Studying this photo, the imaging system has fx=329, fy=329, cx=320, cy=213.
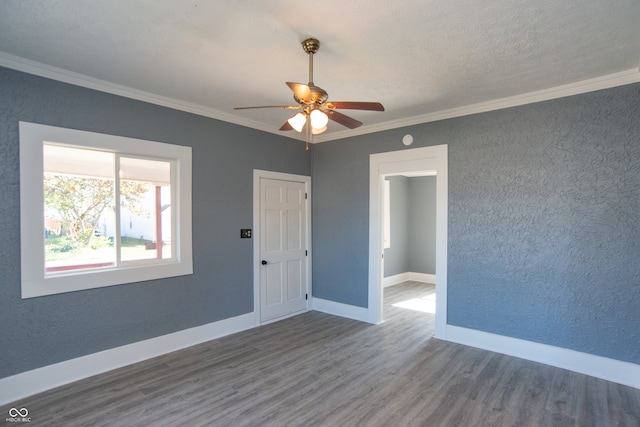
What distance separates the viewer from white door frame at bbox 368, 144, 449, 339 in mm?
4055

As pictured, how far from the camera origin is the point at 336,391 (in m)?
2.90

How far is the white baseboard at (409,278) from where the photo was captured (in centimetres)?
723

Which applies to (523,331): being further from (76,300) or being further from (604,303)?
(76,300)

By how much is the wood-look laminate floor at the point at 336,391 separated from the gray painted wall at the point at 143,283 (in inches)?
15.6

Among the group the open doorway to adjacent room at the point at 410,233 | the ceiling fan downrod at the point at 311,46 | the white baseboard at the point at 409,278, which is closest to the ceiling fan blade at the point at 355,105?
the ceiling fan downrod at the point at 311,46

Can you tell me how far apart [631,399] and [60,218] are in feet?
17.1

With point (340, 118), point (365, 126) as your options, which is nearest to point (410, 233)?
point (365, 126)

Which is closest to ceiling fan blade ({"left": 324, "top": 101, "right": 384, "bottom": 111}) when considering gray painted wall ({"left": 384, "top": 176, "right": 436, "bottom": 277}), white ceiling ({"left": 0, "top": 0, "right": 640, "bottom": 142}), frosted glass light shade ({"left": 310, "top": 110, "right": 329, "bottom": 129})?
frosted glass light shade ({"left": 310, "top": 110, "right": 329, "bottom": 129})

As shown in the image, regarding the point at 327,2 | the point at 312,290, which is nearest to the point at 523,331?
the point at 312,290

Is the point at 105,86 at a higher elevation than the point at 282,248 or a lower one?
higher

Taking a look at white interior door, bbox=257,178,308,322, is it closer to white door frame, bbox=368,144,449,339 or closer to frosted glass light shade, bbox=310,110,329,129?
white door frame, bbox=368,144,449,339

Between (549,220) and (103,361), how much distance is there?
464 centimetres

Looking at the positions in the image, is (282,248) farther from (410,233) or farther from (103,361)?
(410,233)

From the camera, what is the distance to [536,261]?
11.3ft
